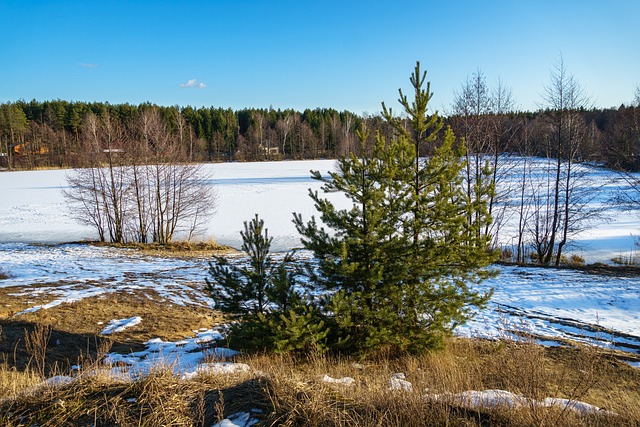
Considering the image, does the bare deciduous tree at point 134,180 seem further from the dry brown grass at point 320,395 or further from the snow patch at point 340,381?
the snow patch at point 340,381

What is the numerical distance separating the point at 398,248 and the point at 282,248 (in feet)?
47.0

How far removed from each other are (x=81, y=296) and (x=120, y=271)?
3978 millimetres

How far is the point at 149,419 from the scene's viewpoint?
3.20 m

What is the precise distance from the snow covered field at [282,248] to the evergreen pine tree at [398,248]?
127 cm

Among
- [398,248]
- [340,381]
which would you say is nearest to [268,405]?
[340,381]

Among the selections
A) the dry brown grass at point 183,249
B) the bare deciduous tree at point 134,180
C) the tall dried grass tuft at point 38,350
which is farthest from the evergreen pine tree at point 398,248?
the bare deciduous tree at point 134,180

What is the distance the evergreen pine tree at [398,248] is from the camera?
605 cm

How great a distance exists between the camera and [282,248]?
65.8 ft

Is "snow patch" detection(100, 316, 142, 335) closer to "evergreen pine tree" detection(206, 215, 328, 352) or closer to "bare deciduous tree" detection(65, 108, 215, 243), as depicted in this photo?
"evergreen pine tree" detection(206, 215, 328, 352)

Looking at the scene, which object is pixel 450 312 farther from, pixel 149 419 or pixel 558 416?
pixel 149 419

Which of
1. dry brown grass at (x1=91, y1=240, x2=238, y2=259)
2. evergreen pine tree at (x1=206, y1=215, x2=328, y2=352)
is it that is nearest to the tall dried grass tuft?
evergreen pine tree at (x1=206, y1=215, x2=328, y2=352)

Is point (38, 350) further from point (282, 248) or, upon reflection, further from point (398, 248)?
point (282, 248)

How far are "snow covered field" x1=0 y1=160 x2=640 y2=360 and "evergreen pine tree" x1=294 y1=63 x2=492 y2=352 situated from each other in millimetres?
1267

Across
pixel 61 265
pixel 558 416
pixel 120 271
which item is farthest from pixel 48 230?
pixel 558 416
